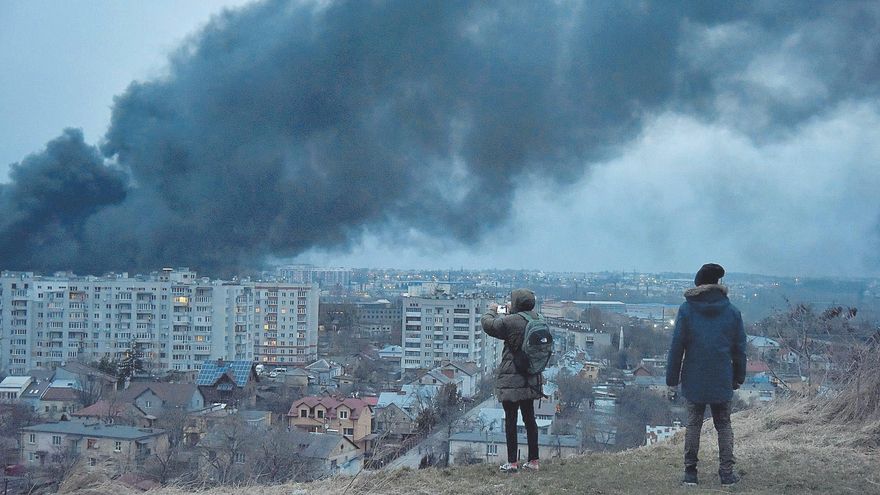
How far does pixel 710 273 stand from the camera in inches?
149

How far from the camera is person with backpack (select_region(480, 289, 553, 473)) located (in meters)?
4.07

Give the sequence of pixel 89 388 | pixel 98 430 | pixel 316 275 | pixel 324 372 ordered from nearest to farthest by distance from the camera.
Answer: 1. pixel 98 430
2. pixel 89 388
3. pixel 324 372
4. pixel 316 275

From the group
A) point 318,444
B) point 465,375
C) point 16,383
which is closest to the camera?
point 318,444

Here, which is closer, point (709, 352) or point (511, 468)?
point (709, 352)

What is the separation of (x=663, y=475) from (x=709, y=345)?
2.89 ft

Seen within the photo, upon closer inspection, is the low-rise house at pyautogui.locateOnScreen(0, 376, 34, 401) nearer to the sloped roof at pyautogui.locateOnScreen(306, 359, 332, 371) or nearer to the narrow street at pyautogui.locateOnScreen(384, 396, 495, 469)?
the sloped roof at pyautogui.locateOnScreen(306, 359, 332, 371)

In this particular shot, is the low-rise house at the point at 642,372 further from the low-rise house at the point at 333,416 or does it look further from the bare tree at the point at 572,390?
the low-rise house at the point at 333,416

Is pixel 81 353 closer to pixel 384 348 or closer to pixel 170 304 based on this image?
pixel 170 304


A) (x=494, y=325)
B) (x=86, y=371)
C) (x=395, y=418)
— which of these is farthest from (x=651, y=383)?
(x=86, y=371)

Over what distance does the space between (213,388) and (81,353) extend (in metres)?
11.0

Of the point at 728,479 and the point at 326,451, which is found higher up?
the point at 728,479

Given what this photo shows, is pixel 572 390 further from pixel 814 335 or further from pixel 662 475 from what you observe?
pixel 662 475

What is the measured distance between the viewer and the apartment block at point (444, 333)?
3272cm

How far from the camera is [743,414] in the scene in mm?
6527
